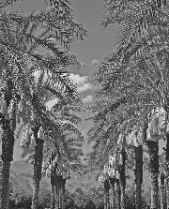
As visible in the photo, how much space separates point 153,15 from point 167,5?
1275 millimetres

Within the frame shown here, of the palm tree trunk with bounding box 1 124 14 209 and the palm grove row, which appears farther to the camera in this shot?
the palm tree trunk with bounding box 1 124 14 209

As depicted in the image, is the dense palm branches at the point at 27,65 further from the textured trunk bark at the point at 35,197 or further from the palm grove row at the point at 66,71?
the textured trunk bark at the point at 35,197

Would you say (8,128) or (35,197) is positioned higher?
(8,128)

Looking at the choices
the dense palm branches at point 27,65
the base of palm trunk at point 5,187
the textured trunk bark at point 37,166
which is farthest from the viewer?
the textured trunk bark at point 37,166

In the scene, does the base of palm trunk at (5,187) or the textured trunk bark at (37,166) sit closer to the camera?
the base of palm trunk at (5,187)

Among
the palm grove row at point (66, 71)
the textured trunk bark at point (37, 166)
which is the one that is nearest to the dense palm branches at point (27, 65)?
the palm grove row at point (66, 71)

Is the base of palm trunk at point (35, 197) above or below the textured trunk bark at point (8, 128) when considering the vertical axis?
below

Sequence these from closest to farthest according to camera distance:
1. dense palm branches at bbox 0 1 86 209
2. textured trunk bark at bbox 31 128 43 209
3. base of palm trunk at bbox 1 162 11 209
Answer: dense palm branches at bbox 0 1 86 209, base of palm trunk at bbox 1 162 11 209, textured trunk bark at bbox 31 128 43 209

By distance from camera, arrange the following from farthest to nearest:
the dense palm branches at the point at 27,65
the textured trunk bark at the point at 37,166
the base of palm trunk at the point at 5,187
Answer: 1. the textured trunk bark at the point at 37,166
2. the base of palm trunk at the point at 5,187
3. the dense palm branches at the point at 27,65

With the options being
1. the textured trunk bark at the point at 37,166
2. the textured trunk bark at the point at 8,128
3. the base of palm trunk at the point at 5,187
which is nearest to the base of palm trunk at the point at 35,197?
the textured trunk bark at the point at 37,166

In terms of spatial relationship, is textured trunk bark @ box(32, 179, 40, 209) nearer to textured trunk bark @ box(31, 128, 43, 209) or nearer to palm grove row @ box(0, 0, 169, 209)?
textured trunk bark @ box(31, 128, 43, 209)

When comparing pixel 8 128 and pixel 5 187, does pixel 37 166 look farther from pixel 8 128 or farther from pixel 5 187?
pixel 8 128

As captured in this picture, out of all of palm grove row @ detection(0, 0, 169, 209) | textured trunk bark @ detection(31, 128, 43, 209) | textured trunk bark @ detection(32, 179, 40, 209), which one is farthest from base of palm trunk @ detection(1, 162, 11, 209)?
textured trunk bark @ detection(32, 179, 40, 209)

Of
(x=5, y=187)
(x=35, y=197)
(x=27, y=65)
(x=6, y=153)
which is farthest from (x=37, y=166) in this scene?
(x=27, y=65)
